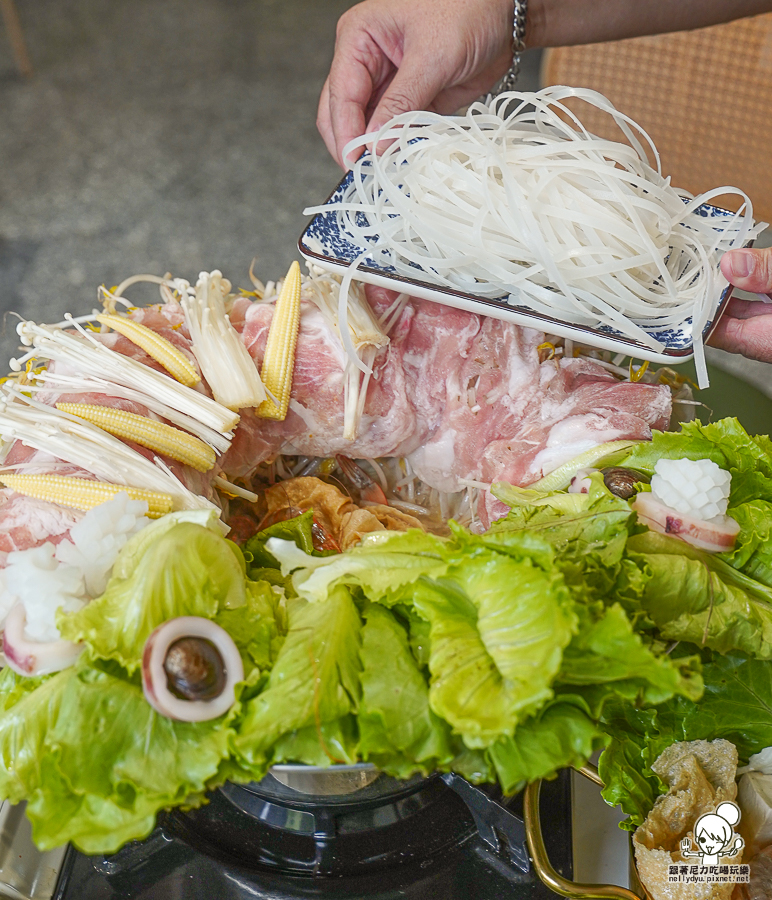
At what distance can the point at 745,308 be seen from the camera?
155 centimetres

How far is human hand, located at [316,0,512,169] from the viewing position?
170 cm

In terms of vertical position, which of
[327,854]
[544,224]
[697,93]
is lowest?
[327,854]

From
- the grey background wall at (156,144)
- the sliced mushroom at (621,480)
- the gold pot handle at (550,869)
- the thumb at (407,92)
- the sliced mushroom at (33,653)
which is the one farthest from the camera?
the grey background wall at (156,144)

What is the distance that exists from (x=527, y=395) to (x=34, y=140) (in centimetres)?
369

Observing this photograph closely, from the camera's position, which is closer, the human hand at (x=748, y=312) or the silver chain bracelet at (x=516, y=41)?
the human hand at (x=748, y=312)

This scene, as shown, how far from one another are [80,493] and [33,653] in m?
0.30

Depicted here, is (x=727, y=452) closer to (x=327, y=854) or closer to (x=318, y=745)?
(x=318, y=745)

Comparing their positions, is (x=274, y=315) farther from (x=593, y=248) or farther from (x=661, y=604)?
(x=661, y=604)

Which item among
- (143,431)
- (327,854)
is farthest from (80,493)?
(327,854)

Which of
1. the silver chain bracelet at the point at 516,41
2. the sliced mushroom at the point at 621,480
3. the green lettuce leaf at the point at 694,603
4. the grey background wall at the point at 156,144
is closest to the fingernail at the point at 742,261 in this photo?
the sliced mushroom at the point at 621,480

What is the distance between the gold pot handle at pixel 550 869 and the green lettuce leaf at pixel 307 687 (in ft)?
1.20

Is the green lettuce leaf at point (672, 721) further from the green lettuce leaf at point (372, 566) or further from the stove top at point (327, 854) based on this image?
the green lettuce leaf at point (372, 566)

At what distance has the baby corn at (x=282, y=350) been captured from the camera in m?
1.43

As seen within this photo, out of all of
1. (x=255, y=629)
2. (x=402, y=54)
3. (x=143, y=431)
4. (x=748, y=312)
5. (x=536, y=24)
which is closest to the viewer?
(x=255, y=629)
